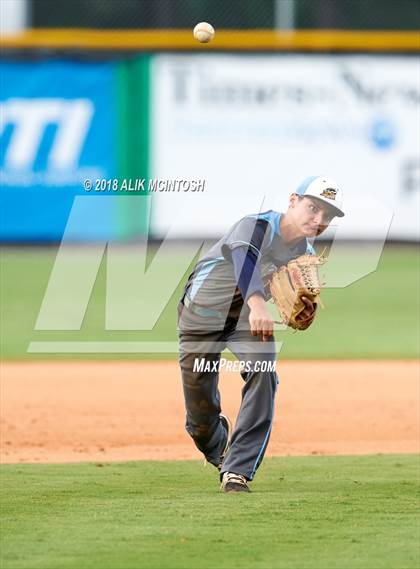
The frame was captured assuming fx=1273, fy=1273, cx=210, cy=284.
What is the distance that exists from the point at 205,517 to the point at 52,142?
14892 mm

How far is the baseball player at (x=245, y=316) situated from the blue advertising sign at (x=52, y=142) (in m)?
13.5

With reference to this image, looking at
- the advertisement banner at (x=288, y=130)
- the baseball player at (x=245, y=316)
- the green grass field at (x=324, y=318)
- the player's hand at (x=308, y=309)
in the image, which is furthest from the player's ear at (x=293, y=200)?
the advertisement banner at (x=288, y=130)

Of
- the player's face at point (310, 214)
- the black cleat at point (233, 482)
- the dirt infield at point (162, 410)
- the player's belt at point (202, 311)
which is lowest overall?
the dirt infield at point (162, 410)

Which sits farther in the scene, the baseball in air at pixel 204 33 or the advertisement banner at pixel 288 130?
the advertisement banner at pixel 288 130

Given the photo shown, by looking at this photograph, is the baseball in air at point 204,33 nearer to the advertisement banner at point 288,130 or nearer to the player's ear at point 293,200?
the player's ear at point 293,200

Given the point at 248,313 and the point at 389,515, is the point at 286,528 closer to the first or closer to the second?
the point at 389,515

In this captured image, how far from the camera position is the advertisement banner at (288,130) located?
2075 centimetres

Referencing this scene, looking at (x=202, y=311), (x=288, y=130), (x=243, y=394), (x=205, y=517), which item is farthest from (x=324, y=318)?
(x=205, y=517)

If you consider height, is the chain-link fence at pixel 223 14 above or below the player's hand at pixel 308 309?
below

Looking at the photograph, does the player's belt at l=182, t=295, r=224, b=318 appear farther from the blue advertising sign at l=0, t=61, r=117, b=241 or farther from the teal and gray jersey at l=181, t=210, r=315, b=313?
the blue advertising sign at l=0, t=61, r=117, b=241

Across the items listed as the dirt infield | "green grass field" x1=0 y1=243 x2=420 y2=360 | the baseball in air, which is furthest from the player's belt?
"green grass field" x1=0 y1=243 x2=420 y2=360

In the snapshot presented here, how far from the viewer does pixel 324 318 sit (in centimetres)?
1614

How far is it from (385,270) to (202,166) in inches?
134

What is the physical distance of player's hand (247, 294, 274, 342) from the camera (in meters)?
6.60
